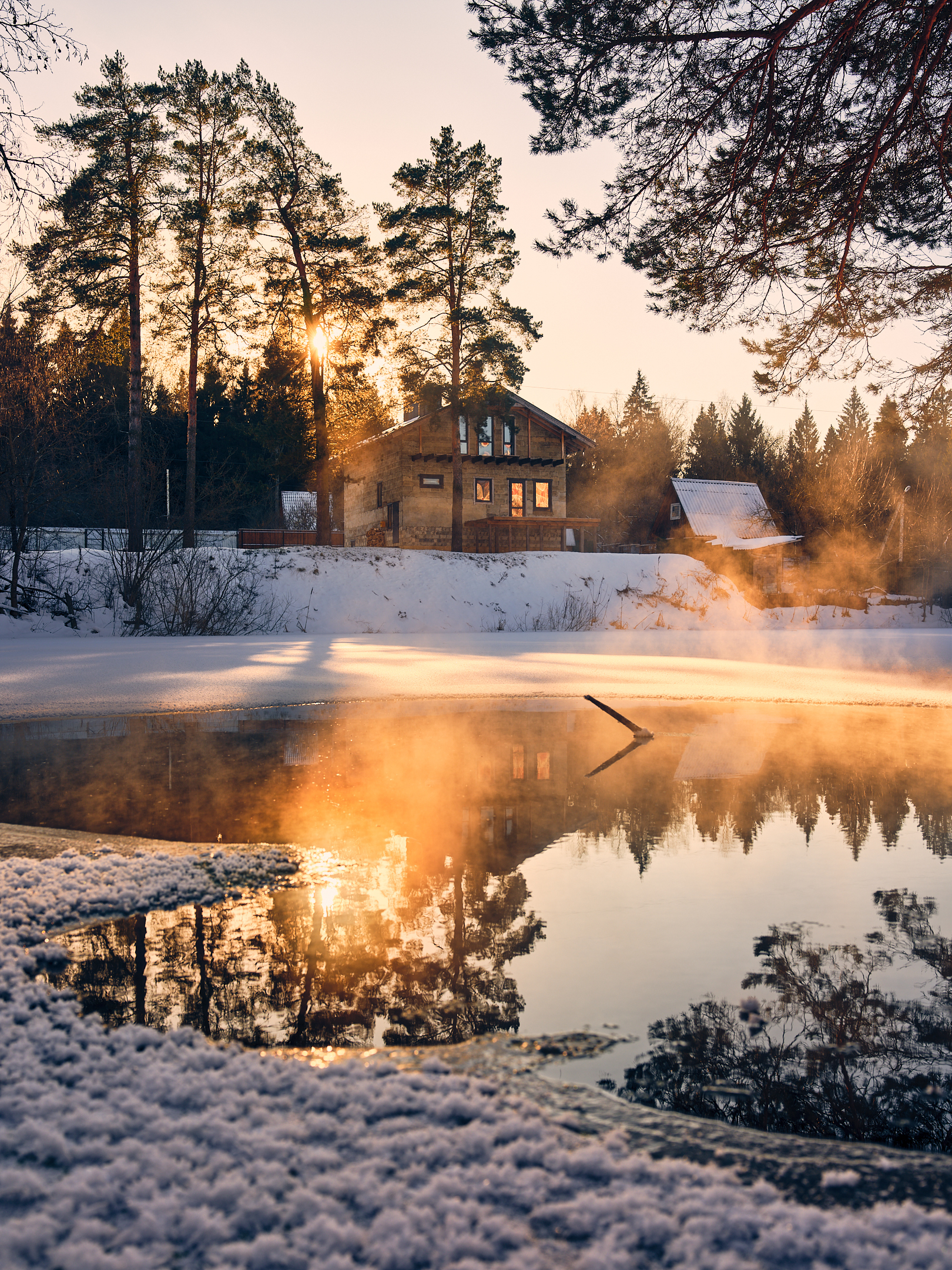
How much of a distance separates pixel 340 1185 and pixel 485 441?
3791 centimetres

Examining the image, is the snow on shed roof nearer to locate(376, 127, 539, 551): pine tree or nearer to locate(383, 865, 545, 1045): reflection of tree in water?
locate(376, 127, 539, 551): pine tree

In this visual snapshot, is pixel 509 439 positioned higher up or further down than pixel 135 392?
higher up

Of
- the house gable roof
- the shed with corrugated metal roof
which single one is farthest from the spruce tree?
the house gable roof

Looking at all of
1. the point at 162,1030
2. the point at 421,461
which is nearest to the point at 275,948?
the point at 162,1030

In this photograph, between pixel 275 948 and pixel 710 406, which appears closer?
pixel 275 948

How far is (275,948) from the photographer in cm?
254

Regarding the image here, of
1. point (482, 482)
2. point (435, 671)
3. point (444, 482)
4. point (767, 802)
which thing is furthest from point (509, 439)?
point (767, 802)

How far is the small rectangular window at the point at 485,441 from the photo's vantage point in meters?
38.0

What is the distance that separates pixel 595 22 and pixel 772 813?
304 inches

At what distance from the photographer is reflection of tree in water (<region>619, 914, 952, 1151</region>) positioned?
1759mm

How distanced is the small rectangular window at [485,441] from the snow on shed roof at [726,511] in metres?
12.5

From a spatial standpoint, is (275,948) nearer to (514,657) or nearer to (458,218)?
(514,657)

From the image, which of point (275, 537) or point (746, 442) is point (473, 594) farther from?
point (746, 442)

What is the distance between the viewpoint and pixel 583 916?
2801 millimetres
